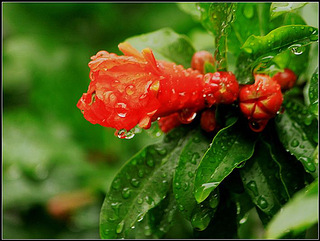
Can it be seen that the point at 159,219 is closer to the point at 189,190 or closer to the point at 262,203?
the point at 189,190

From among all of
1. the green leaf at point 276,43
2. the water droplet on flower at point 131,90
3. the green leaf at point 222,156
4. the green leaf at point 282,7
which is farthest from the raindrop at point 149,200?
the green leaf at point 282,7

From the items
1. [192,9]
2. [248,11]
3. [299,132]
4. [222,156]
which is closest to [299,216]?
[222,156]

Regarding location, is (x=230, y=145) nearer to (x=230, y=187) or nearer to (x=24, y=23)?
(x=230, y=187)

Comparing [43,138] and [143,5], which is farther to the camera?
[143,5]

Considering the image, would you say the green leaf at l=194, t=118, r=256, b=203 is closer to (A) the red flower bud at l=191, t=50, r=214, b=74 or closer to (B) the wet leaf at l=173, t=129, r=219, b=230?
(B) the wet leaf at l=173, t=129, r=219, b=230

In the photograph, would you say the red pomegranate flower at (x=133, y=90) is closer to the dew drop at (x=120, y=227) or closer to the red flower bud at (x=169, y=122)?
the red flower bud at (x=169, y=122)

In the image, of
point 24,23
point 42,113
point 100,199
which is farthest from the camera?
point 24,23

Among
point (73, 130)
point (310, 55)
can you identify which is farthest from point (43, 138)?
point (310, 55)
